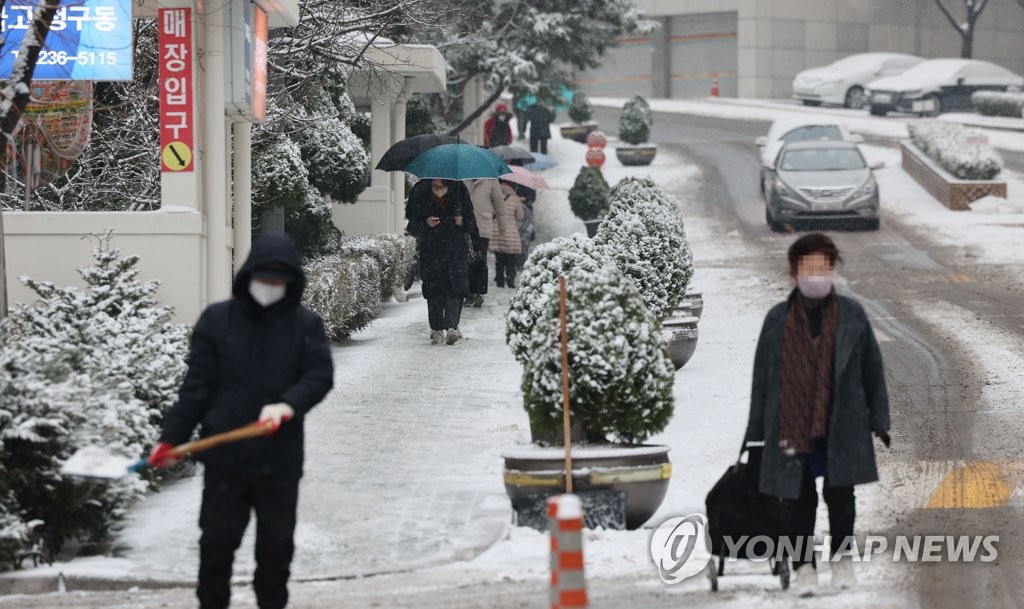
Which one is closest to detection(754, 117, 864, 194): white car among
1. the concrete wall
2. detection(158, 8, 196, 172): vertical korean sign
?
detection(158, 8, 196, 172): vertical korean sign

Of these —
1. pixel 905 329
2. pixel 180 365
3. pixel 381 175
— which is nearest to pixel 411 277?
pixel 381 175

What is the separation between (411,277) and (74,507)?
559 inches

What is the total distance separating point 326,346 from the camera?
21.0 ft

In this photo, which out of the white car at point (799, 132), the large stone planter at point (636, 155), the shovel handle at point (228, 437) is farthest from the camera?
the large stone planter at point (636, 155)

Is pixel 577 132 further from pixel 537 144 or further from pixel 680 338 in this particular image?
pixel 680 338

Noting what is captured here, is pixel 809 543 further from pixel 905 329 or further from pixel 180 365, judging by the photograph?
pixel 905 329

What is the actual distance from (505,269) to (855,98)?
31764mm

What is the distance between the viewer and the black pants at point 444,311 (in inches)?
617

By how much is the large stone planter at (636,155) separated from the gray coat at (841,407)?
3077cm

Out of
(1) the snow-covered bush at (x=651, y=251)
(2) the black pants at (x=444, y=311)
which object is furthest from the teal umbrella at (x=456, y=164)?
(1) the snow-covered bush at (x=651, y=251)

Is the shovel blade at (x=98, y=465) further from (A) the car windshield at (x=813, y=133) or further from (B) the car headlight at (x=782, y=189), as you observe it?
(A) the car windshield at (x=813, y=133)

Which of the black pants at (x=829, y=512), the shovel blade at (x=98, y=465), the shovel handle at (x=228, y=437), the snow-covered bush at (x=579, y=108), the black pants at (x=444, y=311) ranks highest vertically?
the snow-covered bush at (x=579, y=108)

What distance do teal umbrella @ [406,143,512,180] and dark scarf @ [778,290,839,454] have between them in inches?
349

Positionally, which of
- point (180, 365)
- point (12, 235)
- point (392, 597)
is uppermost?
point (12, 235)
